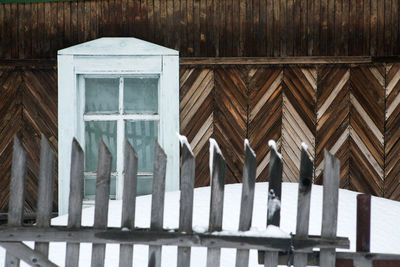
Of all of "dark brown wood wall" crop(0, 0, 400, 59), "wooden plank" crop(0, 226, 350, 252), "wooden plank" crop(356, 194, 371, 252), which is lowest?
"wooden plank" crop(0, 226, 350, 252)

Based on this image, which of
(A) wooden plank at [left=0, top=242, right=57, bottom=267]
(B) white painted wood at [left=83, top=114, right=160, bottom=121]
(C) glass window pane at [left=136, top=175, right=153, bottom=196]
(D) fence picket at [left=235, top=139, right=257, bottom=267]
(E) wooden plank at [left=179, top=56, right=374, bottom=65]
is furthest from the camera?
(C) glass window pane at [left=136, top=175, right=153, bottom=196]

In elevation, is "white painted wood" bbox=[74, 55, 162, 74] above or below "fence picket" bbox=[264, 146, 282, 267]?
above

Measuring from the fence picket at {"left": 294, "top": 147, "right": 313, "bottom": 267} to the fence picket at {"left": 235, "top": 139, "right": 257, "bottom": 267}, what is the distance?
0.28 m

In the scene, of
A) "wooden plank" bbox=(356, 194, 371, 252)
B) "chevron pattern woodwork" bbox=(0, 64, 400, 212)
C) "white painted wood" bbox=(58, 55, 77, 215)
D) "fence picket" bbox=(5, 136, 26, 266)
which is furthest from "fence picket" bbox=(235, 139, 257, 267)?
"white painted wood" bbox=(58, 55, 77, 215)

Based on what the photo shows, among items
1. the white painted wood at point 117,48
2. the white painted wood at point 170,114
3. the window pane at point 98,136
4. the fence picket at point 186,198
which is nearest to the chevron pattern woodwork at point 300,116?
the white painted wood at point 170,114

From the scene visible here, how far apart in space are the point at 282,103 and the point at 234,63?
0.73m

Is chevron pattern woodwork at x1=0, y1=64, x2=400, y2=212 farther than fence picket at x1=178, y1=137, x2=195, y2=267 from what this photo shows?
Yes

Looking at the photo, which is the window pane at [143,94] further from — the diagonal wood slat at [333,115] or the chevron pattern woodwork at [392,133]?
the chevron pattern woodwork at [392,133]

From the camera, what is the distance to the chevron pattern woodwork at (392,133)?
516 centimetres

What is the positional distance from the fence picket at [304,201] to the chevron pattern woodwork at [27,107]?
3.65m

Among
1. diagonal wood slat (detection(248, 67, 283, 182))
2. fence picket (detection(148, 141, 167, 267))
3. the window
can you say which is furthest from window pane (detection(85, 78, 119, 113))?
fence picket (detection(148, 141, 167, 267))

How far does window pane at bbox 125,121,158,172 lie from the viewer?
5410 mm

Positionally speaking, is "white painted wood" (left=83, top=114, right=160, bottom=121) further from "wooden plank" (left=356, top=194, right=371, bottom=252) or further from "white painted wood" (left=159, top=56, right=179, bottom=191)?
"wooden plank" (left=356, top=194, right=371, bottom=252)

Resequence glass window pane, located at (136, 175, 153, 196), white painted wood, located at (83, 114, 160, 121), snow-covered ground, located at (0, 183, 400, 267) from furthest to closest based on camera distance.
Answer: glass window pane, located at (136, 175, 153, 196), white painted wood, located at (83, 114, 160, 121), snow-covered ground, located at (0, 183, 400, 267)
